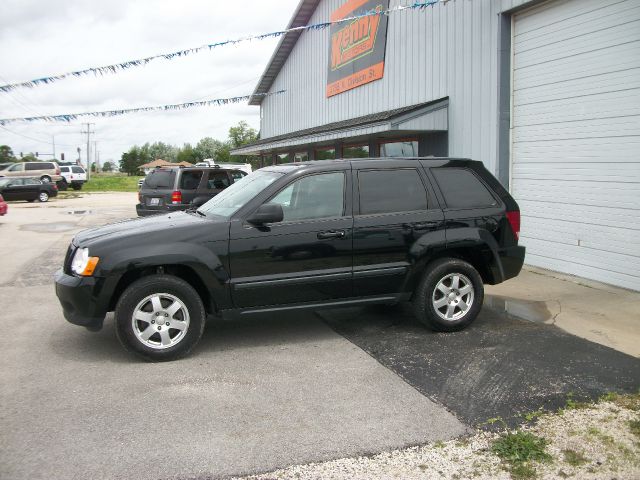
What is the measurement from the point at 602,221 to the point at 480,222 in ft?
10.2

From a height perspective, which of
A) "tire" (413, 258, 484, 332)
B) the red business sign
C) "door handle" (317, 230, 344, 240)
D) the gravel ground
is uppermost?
the red business sign

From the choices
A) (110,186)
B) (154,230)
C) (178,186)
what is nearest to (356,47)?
(178,186)

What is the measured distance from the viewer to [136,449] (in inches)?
140

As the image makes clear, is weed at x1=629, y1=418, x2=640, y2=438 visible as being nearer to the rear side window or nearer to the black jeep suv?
the black jeep suv

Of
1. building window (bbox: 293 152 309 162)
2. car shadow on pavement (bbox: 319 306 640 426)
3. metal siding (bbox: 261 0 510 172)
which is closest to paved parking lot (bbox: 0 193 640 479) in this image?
car shadow on pavement (bbox: 319 306 640 426)

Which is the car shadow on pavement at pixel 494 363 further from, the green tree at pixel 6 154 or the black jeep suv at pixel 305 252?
the green tree at pixel 6 154

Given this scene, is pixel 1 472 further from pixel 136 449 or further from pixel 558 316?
pixel 558 316

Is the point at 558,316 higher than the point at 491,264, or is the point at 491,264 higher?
the point at 491,264

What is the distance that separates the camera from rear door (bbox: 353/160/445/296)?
18.5 feet

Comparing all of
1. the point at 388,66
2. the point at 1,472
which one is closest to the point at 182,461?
the point at 1,472

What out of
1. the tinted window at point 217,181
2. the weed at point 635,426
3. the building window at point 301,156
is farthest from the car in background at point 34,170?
the weed at point 635,426

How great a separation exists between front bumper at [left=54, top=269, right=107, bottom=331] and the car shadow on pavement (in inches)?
93.0

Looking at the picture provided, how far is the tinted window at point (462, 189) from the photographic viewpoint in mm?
6023

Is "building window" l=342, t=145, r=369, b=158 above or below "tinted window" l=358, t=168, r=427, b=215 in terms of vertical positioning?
above
